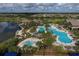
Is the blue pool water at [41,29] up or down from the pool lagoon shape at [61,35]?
up

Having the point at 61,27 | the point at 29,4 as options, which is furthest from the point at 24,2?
the point at 61,27

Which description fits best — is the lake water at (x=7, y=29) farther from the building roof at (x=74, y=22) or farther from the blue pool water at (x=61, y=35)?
the building roof at (x=74, y=22)

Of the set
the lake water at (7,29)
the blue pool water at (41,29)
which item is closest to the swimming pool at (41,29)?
the blue pool water at (41,29)

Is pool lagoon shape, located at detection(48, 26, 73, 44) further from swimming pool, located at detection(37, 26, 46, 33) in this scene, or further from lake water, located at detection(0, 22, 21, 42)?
lake water, located at detection(0, 22, 21, 42)

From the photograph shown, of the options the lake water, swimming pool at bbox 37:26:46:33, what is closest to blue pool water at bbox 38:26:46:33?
swimming pool at bbox 37:26:46:33

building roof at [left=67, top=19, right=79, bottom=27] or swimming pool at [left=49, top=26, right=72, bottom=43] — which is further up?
building roof at [left=67, top=19, right=79, bottom=27]

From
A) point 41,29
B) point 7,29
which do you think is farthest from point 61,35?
point 7,29
